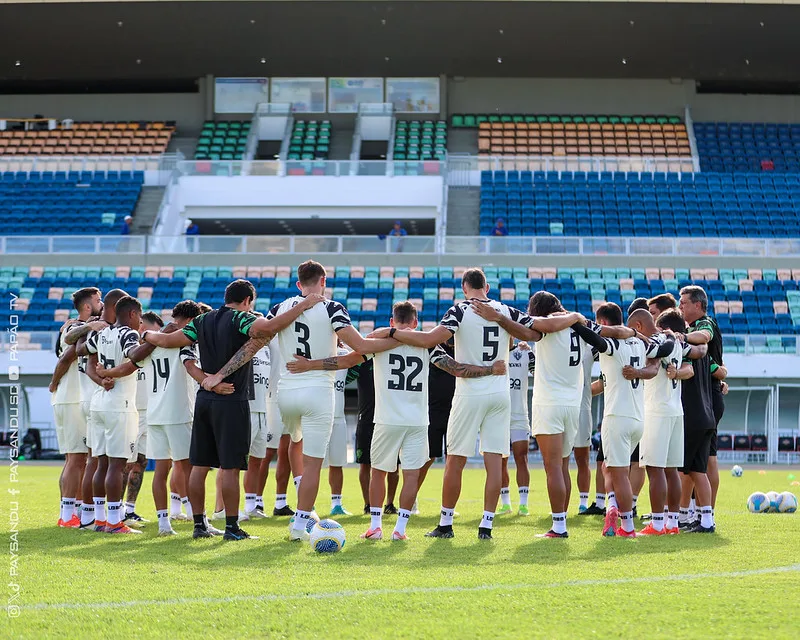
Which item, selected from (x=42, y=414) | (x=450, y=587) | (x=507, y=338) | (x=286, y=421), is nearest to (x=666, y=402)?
(x=507, y=338)

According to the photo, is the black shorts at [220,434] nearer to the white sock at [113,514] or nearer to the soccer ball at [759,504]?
the white sock at [113,514]

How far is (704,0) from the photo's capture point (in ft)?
112

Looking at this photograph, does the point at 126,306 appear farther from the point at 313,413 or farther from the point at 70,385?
the point at 313,413

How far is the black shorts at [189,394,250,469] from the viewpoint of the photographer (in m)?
8.66

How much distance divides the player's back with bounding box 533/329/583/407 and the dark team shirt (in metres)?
2.57

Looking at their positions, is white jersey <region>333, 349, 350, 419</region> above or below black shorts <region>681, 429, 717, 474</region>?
above

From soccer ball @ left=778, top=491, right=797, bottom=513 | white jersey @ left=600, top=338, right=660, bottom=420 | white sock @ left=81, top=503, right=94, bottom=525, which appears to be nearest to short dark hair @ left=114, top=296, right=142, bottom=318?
white sock @ left=81, top=503, right=94, bottom=525

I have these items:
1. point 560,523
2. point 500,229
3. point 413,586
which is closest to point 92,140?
point 500,229

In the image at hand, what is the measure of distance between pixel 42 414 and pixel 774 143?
28.6 meters

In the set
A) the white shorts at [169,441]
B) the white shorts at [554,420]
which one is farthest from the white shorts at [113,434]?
the white shorts at [554,420]

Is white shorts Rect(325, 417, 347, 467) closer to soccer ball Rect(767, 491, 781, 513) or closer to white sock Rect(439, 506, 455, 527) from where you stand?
white sock Rect(439, 506, 455, 527)

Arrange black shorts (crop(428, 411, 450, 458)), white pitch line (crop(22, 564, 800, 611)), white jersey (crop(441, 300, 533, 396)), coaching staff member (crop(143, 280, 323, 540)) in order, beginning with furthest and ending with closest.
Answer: black shorts (crop(428, 411, 450, 458)) → white jersey (crop(441, 300, 533, 396)) → coaching staff member (crop(143, 280, 323, 540)) → white pitch line (crop(22, 564, 800, 611))

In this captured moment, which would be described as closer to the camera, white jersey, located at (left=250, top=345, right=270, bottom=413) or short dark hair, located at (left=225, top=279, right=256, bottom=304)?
short dark hair, located at (left=225, top=279, right=256, bottom=304)

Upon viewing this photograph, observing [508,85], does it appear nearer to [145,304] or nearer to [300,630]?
[145,304]
